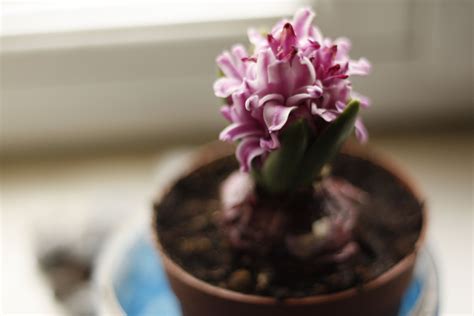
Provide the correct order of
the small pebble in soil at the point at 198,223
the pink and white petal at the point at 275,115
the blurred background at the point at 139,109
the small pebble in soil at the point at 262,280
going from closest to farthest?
the pink and white petal at the point at 275,115
the small pebble in soil at the point at 262,280
the small pebble in soil at the point at 198,223
the blurred background at the point at 139,109

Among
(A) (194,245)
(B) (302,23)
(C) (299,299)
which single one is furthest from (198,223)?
(B) (302,23)

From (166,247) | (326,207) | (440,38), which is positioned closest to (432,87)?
(440,38)

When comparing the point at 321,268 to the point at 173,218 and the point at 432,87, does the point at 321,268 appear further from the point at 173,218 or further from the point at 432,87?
the point at 432,87

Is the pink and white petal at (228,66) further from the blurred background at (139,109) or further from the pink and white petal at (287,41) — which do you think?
the blurred background at (139,109)

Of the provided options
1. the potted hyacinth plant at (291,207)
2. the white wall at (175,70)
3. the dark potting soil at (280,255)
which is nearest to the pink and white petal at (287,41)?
the potted hyacinth plant at (291,207)

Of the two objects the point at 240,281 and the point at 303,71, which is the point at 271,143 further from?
the point at 240,281

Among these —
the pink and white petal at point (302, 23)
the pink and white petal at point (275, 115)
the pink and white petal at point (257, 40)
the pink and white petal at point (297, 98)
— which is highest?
the pink and white petal at point (302, 23)
